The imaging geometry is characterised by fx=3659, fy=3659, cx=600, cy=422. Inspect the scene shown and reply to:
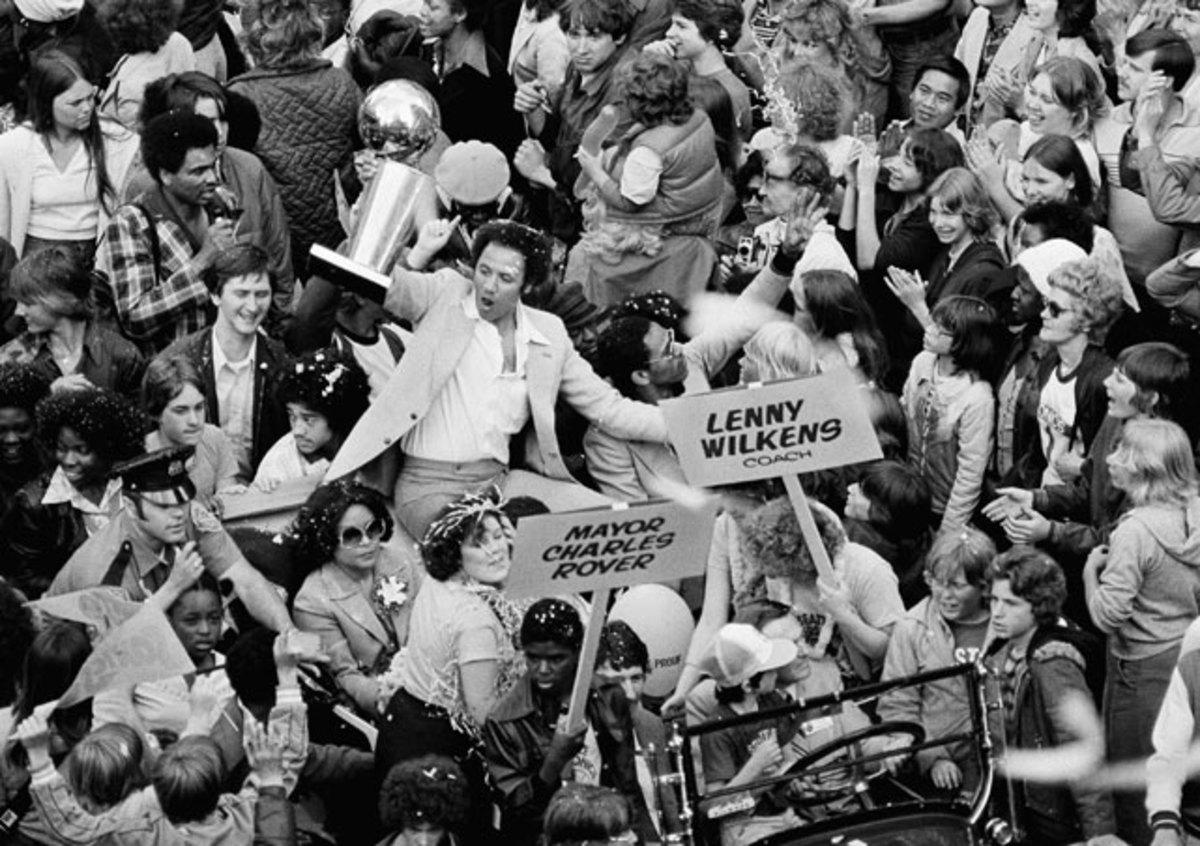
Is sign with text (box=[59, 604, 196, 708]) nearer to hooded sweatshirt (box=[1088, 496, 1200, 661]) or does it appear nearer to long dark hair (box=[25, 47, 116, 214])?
hooded sweatshirt (box=[1088, 496, 1200, 661])

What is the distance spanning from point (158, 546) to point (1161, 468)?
3.41 m

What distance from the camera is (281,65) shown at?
15.5 meters

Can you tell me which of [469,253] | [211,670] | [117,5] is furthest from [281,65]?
[211,670]

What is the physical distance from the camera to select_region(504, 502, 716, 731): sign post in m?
11.1

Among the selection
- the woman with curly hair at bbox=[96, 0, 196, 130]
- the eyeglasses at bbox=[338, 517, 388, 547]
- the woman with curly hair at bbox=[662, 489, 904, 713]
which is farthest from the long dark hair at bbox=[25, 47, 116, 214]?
the woman with curly hair at bbox=[662, 489, 904, 713]

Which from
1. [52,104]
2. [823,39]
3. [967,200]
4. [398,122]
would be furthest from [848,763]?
[823,39]

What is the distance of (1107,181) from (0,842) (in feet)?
17.8

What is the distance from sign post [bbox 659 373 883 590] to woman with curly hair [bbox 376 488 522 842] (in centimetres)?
78

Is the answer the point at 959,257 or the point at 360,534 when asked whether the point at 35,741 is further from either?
the point at 959,257

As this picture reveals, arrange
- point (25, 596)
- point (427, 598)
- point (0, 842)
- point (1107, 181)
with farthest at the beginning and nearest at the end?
point (1107, 181) < point (25, 596) < point (427, 598) < point (0, 842)

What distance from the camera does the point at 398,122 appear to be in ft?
47.8

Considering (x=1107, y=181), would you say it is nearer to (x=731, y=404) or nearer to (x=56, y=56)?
(x=731, y=404)

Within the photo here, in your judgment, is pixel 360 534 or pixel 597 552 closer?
pixel 597 552

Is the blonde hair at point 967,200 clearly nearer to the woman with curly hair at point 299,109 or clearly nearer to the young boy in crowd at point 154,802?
the woman with curly hair at point 299,109
